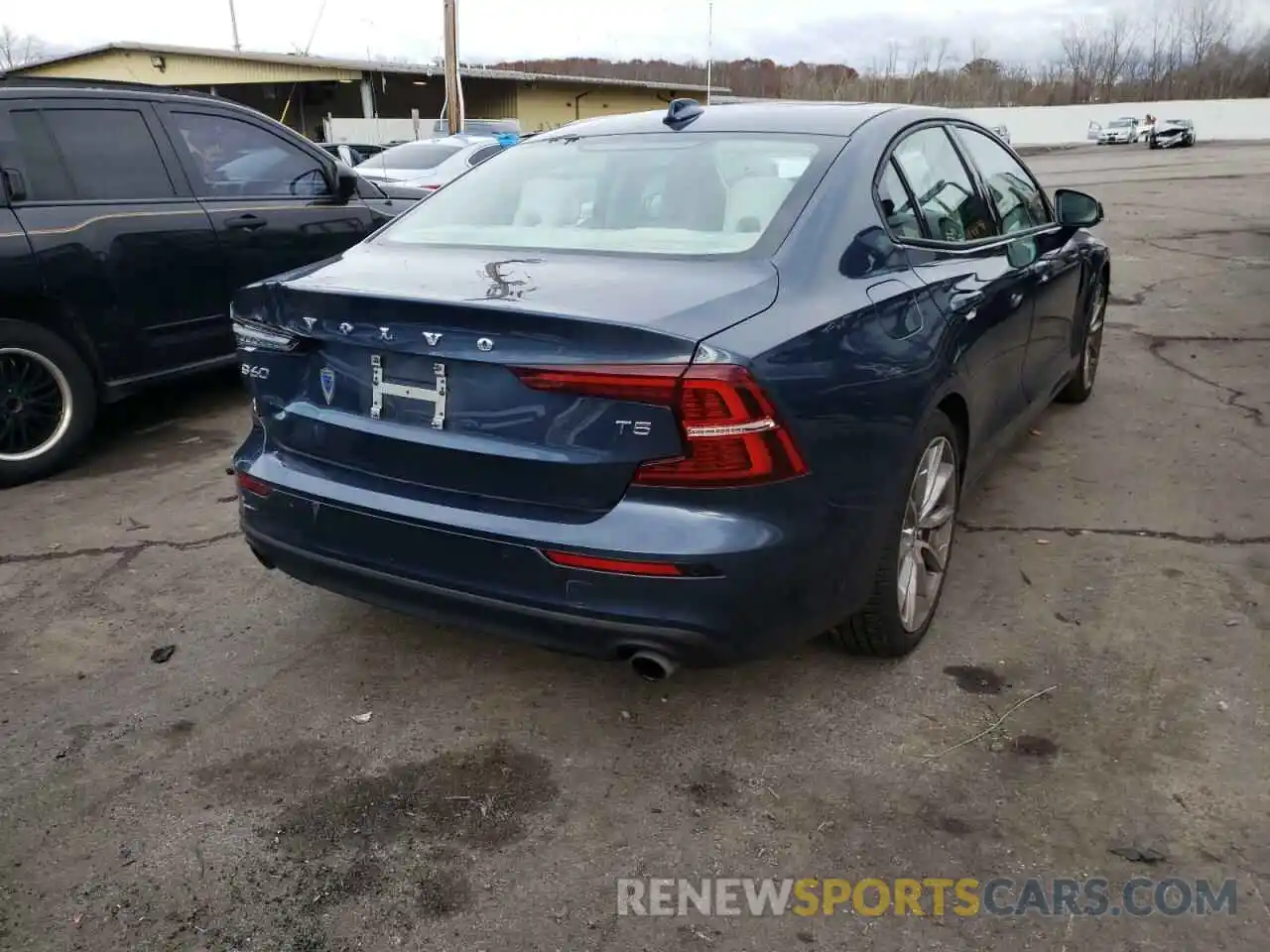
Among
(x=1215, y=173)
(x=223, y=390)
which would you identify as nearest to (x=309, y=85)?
(x=1215, y=173)

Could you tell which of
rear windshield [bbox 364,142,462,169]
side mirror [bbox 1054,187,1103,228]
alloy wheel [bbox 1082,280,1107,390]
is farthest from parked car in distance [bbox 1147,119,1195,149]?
side mirror [bbox 1054,187,1103,228]

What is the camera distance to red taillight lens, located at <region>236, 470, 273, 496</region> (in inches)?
112

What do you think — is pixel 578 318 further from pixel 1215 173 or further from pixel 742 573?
pixel 1215 173

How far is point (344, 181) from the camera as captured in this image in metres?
6.21

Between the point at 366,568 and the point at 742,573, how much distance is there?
3.30ft

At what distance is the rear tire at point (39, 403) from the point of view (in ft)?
15.5

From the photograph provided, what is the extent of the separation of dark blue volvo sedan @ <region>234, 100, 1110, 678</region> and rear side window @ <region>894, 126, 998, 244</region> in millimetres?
28

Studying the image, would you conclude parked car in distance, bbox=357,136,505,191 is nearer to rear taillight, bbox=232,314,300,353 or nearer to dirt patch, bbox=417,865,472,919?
rear taillight, bbox=232,314,300,353

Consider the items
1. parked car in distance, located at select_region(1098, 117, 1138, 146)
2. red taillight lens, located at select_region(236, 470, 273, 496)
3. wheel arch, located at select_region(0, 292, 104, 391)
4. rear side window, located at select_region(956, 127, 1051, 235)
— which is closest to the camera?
red taillight lens, located at select_region(236, 470, 273, 496)

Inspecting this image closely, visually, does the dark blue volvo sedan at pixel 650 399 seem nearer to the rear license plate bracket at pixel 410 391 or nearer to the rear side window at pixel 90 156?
the rear license plate bracket at pixel 410 391

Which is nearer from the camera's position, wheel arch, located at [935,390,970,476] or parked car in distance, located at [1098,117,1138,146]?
wheel arch, located at [935,390,970,476]

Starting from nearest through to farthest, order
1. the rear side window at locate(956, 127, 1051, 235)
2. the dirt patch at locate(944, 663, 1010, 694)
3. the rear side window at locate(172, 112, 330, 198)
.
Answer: the dirt patch at locate(944, 663, 1010, 694), the rear side window at locate(956, 127, 1051, 235), the rear side window at locate(172, 112, 330, 198)

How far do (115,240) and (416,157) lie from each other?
7684 mm

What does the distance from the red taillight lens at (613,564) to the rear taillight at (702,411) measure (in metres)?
0.18
